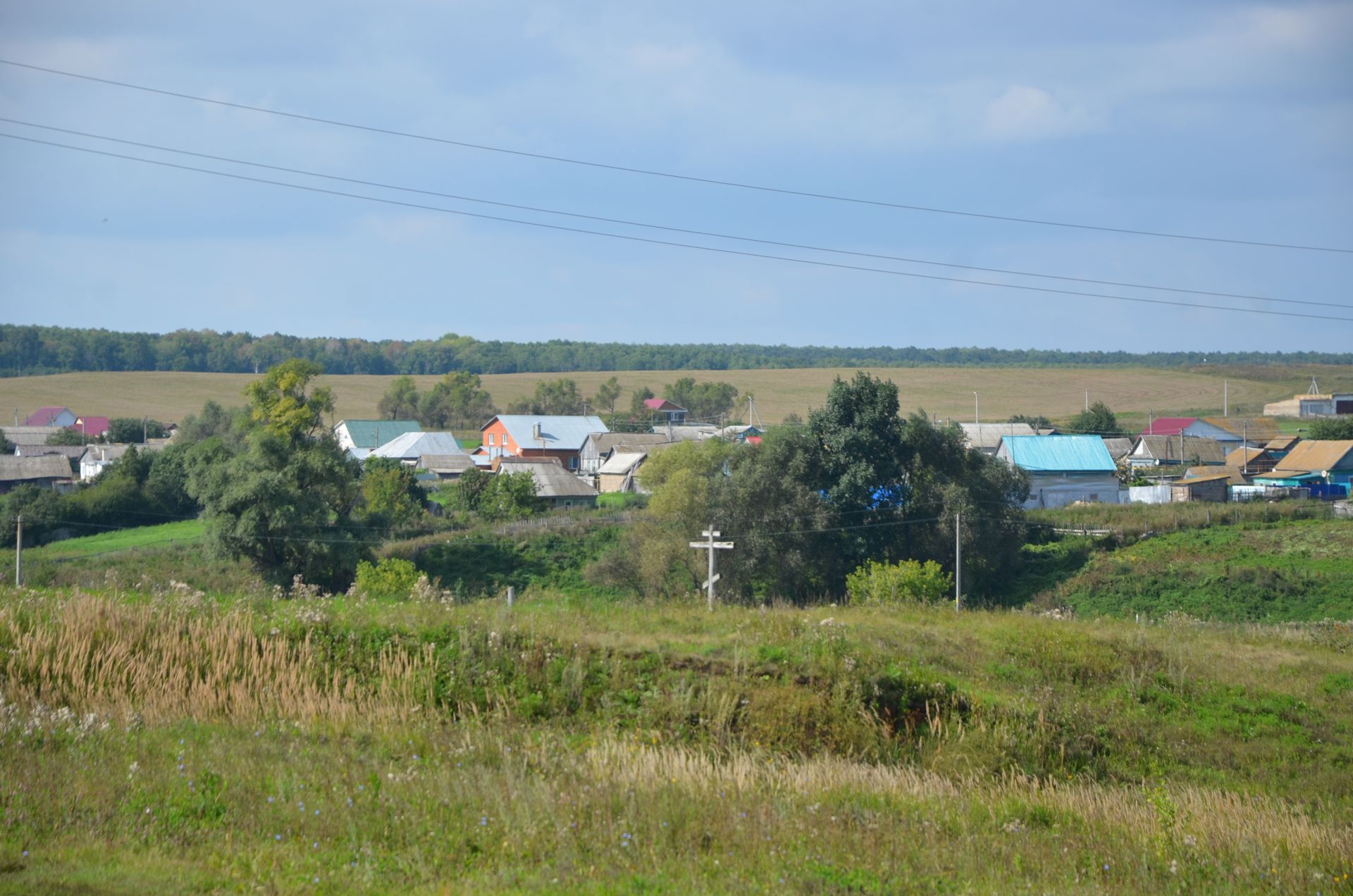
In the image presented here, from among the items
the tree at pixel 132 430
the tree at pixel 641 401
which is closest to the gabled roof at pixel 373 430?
the tree at pixel 132 430

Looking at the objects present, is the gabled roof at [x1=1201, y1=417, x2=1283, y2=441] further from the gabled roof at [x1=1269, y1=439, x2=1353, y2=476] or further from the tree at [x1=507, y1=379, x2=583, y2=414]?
the tree at [x1=507, y1=379, x2=583, y2=414]

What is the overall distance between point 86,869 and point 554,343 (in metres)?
166

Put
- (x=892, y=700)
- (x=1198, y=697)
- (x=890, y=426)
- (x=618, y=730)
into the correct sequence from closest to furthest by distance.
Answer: (x=618, y=730), (x=892, y=700), (x=1198, y=697), (x=890, y=426)

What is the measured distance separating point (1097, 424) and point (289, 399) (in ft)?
184

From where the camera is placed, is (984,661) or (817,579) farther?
(817,579)

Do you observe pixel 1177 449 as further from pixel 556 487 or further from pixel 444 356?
pixel 444 356

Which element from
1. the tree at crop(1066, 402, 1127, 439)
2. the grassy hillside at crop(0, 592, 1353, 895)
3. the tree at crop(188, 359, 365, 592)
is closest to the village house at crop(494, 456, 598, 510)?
the tree at crop(188, 359, 365, 592)

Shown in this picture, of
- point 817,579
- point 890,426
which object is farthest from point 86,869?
point 890,426

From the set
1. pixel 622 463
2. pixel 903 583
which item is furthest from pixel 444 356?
pixel 903 583

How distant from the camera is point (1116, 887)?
16.8 ft

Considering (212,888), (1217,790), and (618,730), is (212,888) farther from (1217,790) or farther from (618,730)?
(1217,790)

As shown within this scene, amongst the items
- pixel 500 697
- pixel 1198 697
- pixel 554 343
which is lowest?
pixel 1198 697

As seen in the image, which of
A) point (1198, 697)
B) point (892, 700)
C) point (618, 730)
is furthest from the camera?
point (1198, 697)

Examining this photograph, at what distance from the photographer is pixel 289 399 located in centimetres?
5375
